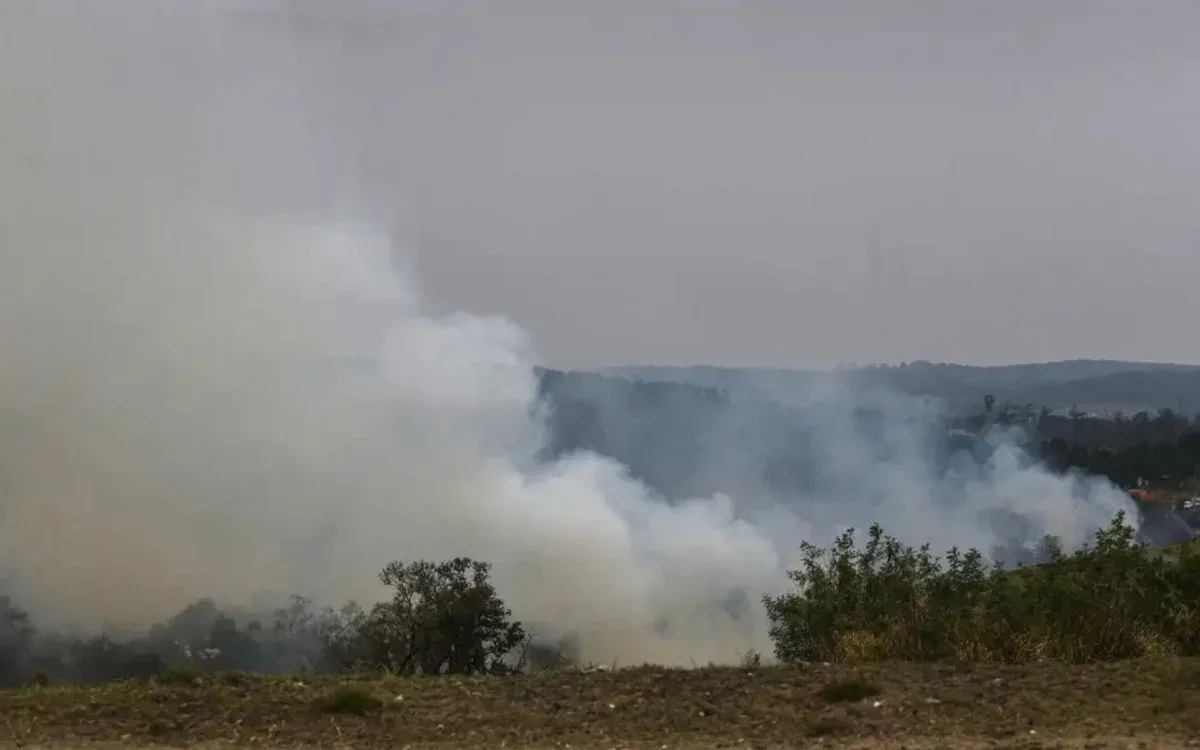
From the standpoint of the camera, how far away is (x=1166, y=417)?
77.2 m

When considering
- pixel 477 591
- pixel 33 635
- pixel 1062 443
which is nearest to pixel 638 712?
pixel 477 591

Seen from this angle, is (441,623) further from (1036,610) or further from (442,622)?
(1036,610)

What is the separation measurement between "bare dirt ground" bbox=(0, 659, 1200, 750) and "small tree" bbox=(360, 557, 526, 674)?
27.4 ft

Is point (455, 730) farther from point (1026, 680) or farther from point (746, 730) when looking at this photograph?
point (1026, 680)

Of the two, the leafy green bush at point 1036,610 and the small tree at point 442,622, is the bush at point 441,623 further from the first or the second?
the leafy green bush at point 1036,610

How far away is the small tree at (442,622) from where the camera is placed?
67.7ft

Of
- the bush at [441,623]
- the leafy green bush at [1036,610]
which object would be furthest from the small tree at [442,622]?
the leafy green bush at [1036,610]

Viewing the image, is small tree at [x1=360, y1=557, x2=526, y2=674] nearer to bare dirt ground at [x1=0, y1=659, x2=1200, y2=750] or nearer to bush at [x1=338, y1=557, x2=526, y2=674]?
bush at [x1=338, y1=557, x2=526, y2=674]

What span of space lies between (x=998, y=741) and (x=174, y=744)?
705cm

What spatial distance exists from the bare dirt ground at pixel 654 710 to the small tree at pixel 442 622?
8343 millimetres

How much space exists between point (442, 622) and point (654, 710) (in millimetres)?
13371

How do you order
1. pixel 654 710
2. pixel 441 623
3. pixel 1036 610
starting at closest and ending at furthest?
pixel 654 710 < pixel 1036 610 < pixel 441 623

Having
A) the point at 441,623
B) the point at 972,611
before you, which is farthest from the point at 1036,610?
the point at 441,623

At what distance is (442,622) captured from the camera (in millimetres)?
22953
